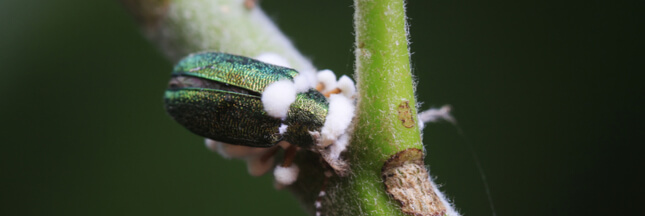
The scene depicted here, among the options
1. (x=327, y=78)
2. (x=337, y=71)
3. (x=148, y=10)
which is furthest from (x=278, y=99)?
(x=337, y=71)

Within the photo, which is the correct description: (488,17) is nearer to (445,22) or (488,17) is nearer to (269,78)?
(445,22)

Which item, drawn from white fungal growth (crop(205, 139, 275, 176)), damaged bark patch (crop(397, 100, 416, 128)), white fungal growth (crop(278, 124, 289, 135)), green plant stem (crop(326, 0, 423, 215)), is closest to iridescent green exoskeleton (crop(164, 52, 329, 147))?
white fungal growth (crop(278, 124, 289, 135))

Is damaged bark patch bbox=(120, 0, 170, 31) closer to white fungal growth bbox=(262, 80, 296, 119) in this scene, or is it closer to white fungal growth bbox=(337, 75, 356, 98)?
white fungal growth bbox=(262, 80, 296, 119)

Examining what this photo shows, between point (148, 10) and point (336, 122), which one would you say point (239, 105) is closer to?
point (336, 122)

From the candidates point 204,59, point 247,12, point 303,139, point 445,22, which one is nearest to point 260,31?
point 247,12

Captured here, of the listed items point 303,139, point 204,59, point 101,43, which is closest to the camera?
point 303,139

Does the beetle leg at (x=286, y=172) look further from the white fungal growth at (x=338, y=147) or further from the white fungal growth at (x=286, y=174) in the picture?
the white fungal growth at (x=338, y=147)
